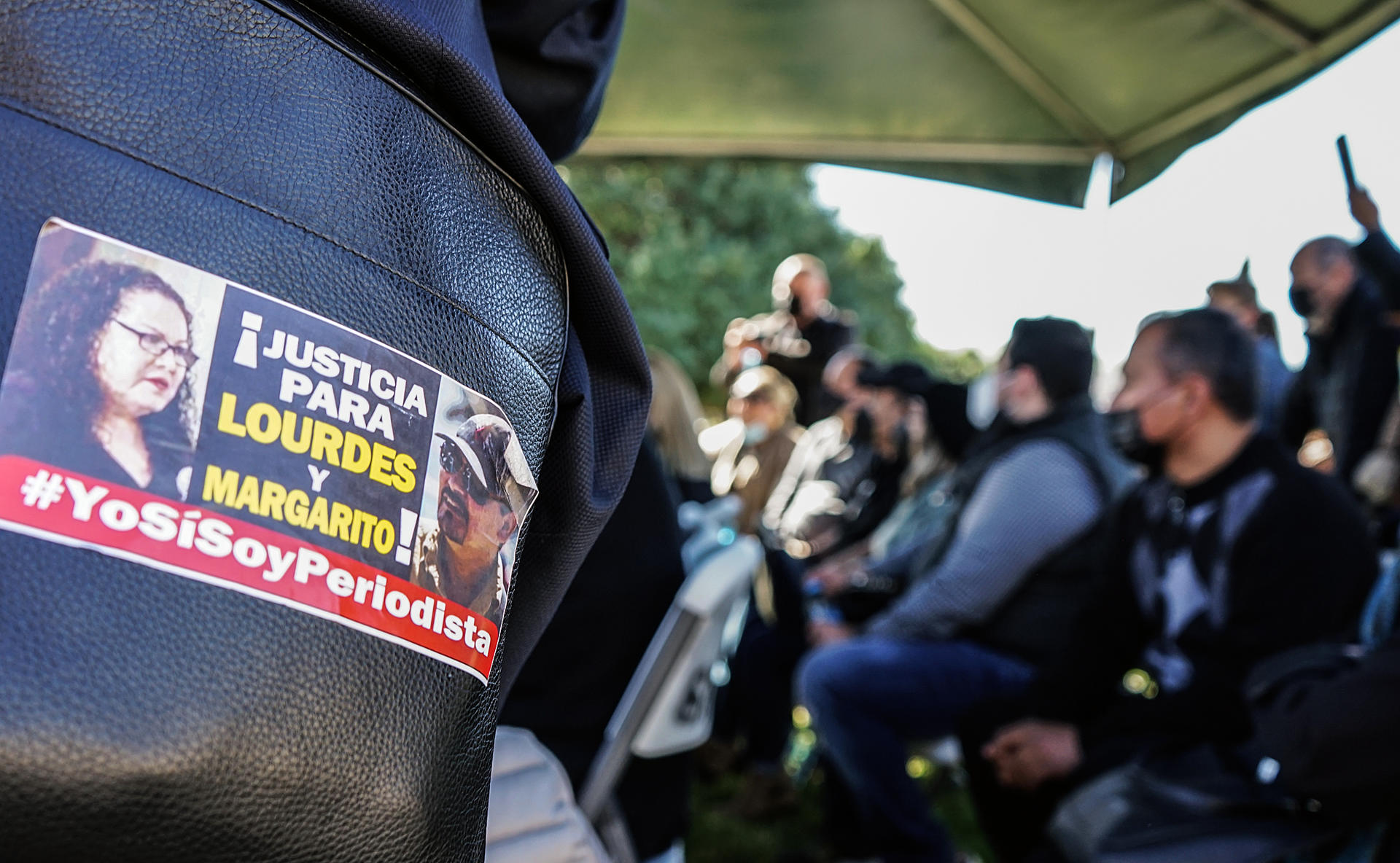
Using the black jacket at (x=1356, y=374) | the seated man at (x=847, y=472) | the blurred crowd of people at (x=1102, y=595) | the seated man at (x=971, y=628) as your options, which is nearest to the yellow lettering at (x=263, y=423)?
the blurred crowd of people at (x=1102, y=595)

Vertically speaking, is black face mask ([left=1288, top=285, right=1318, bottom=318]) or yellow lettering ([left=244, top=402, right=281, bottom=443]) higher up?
black face mask ([left=1288, top=285, right=1318, bottom=318])

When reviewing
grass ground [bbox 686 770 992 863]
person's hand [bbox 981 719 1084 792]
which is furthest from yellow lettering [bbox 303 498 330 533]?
grass ground [bbox 686 770 992 863]

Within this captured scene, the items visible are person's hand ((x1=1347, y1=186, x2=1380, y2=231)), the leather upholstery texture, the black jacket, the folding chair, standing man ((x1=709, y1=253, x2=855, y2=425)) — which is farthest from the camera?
standing man ((x1=709, y1=253, x2=855, y2=425))

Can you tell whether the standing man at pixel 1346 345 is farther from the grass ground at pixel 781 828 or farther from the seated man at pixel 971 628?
the grass ground at pixel 781 828

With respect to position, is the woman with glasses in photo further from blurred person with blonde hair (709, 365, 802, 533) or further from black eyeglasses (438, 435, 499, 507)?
blurred person with blonde hair (709, 365, 802, 533)

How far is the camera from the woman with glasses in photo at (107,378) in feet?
1.64

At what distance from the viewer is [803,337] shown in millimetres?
5945

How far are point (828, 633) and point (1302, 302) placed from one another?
1683 mm

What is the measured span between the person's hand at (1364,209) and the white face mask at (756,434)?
3021mm

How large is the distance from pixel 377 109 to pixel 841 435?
14.7ft

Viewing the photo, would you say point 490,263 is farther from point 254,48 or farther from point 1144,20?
point 1144,20

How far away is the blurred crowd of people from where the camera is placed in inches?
66.6

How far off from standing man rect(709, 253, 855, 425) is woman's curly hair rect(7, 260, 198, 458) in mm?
5282

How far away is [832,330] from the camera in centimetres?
590
